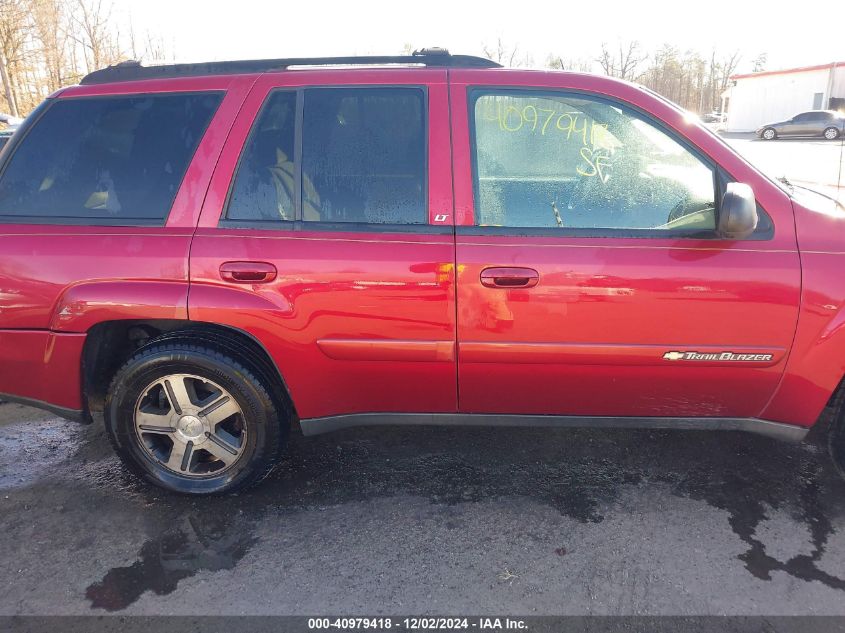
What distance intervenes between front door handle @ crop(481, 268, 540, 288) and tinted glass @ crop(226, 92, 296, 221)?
0.86 m

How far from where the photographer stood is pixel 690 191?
2.38 metres

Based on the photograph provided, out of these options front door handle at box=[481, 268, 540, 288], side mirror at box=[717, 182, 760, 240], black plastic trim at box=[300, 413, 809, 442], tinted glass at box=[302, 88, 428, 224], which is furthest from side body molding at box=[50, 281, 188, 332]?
side mirror at box=[717, 182, 760, 240]

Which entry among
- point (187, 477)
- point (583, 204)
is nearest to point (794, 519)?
point (583, 204)

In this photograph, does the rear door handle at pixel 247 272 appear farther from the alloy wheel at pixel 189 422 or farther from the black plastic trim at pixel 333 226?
the alloy wheel at pixel 189 422

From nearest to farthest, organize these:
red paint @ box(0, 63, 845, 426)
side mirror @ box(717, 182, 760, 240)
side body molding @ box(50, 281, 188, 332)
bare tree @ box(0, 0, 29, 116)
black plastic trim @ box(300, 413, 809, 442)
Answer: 1. side mirror @ box(717, 182, 760, 240)
2. red paint @ box(0, 63, 845, 426)
3. side body molding @ box(50, 281, 188, 332)
4. black plastic trim @ box(300, 413, 809, 442)
5. bare tree @ box(0, 0, 29, 116)

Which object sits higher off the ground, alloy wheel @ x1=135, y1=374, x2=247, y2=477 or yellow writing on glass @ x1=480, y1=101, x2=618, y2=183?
yellow writing on glass @ x1=480, y1=101, x2=618, y2=183

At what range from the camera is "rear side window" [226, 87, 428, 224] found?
2.43 m

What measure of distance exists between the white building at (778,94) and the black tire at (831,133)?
171 inches

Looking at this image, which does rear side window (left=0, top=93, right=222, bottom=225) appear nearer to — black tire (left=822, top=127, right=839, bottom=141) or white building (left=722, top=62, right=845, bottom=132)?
black tire (left=822, top=127, right=839, bottom=141)

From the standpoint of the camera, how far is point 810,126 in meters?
31.5

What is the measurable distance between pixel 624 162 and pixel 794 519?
1709mm

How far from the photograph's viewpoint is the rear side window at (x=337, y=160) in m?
2.43

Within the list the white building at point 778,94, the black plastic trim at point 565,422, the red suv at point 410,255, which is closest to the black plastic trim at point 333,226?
the red suv at point 410,255

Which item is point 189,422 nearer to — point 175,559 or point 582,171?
point 175,559
